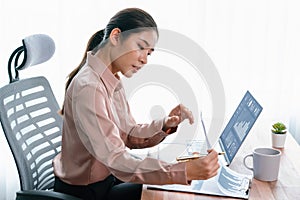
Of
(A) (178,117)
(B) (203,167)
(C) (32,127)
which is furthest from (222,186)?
(C) (32,127)

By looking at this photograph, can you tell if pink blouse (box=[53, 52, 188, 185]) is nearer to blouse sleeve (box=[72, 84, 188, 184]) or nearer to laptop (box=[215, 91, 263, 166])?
blouse sleeve (box=[72, 84, 188, 184])

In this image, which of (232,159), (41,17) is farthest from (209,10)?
(232,159)

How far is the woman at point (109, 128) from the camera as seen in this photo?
1.31m

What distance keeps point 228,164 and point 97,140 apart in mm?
460

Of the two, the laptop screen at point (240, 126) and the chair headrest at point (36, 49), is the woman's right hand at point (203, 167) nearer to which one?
the laptop screen at point (240, 126)

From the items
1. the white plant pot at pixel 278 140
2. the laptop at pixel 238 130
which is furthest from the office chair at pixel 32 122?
the white plant pot at pixel 278 140

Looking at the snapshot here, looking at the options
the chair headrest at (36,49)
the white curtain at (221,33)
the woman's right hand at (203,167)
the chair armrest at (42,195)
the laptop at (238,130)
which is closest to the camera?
the woman's right hand at (203,167)

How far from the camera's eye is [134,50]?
147 centimetres

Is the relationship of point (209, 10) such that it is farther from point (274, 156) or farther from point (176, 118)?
point (274, 156)

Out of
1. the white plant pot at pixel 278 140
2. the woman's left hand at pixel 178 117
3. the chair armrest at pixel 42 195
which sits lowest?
the chair armrest at pixel 42 195

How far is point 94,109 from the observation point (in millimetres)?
1353

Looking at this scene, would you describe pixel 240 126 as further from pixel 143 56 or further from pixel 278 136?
pixel 143 56

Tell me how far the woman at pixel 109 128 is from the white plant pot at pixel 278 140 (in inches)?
12.4

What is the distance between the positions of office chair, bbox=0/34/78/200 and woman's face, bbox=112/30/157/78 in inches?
13.5
